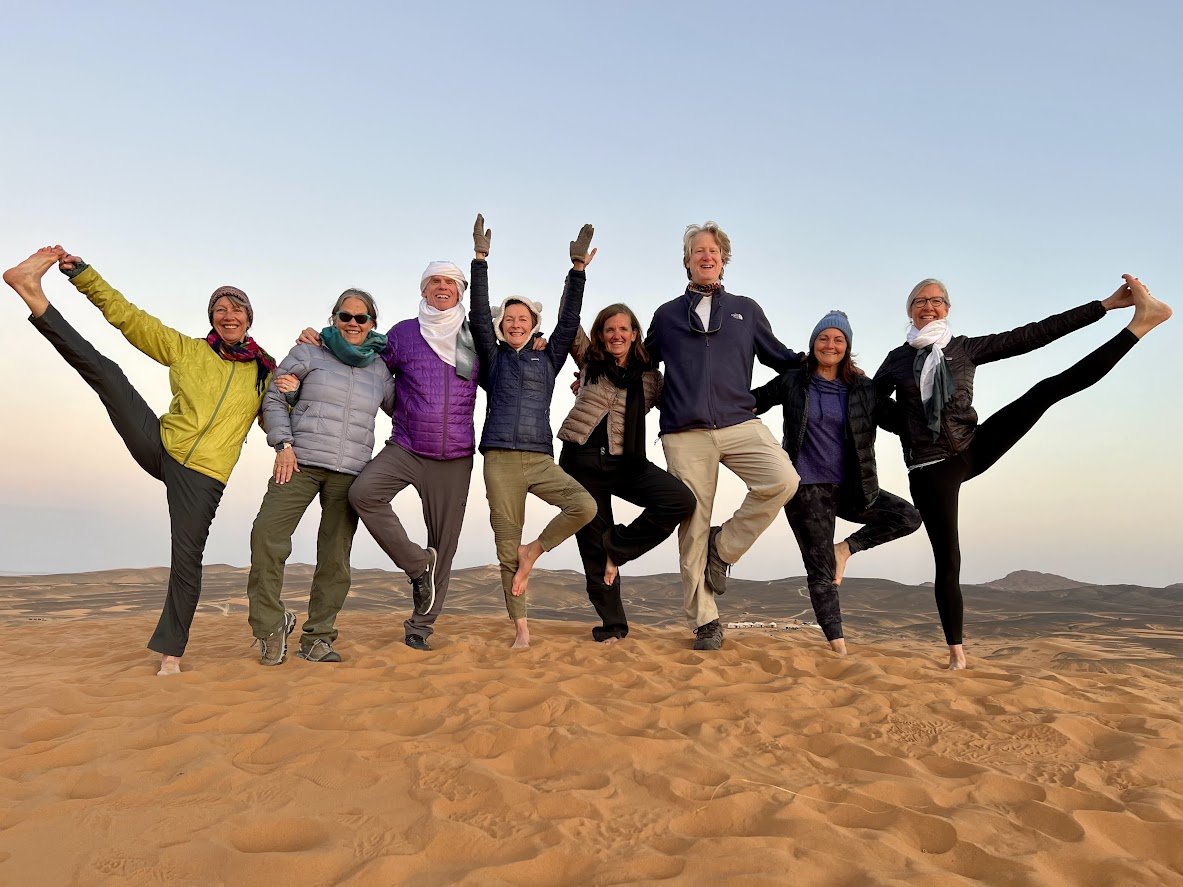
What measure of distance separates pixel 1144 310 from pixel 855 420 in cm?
191

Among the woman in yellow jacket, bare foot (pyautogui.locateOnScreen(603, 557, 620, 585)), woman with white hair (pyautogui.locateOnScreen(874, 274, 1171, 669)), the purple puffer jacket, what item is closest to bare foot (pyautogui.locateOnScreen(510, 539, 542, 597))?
bare foot (pyautogui.locateOnScreen(603, 557, 620, 585))

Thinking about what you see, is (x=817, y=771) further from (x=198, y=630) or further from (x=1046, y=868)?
(x=198, y=630)

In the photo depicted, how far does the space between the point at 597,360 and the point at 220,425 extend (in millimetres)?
2645

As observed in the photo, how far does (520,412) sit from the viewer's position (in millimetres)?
5008

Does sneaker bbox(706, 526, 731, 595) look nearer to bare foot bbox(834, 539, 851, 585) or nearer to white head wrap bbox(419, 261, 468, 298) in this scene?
bare foot bbox(834, 539, 851, 585)

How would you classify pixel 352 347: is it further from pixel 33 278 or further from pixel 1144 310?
pixel 1144 310

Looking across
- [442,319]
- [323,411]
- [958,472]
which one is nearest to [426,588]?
[323,411]

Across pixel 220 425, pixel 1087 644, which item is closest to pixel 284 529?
pixel 220 425

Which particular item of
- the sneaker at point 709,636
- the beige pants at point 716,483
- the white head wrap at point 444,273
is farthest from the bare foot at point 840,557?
the white head wrap at point 444,273

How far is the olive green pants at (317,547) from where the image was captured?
15.1 feet

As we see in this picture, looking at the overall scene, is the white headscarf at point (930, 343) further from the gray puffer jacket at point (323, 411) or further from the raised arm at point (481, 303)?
the gray puffer jacket at point (323, 411)

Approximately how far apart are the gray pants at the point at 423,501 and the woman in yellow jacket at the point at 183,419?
916 mm

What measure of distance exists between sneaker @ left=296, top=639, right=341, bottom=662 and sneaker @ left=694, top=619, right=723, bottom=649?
8.49 ft

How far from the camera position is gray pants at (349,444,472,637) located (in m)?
4.76
